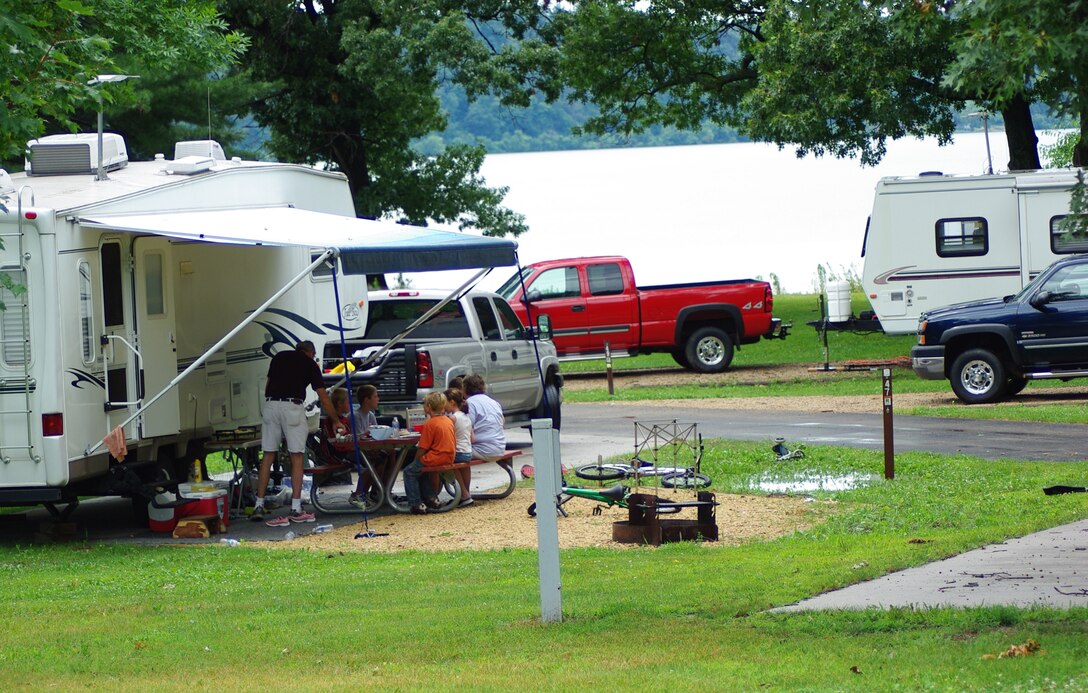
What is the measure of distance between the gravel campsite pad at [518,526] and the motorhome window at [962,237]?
40.0ft

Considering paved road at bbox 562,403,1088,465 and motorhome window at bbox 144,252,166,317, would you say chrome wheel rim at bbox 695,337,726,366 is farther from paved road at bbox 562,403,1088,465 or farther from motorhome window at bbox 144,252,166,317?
motorhome window at bbox 144,252,166,317

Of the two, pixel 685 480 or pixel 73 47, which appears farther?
pixel 685 480

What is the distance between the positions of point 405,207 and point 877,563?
27952 millimetres

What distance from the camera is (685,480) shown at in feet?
46.1

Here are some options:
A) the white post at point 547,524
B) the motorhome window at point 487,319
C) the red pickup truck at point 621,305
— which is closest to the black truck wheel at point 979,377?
the red pickup truck at point 621,305

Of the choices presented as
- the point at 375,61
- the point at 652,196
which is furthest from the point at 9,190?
the point at 652,196

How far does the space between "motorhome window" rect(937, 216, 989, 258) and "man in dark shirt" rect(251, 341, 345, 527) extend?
13.9 meters

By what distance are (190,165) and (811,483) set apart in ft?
21.5

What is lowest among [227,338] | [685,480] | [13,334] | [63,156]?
[685,480]

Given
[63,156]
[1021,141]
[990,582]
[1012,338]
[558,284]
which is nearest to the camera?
[990,582]

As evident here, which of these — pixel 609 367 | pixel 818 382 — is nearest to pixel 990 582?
pixel 609 367

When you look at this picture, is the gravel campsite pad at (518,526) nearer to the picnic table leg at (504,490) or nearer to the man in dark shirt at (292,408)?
the picnic table leg at (504,490)

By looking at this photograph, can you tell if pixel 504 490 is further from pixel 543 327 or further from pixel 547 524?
pixel 547 524

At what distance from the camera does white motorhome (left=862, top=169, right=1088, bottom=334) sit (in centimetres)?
2423
